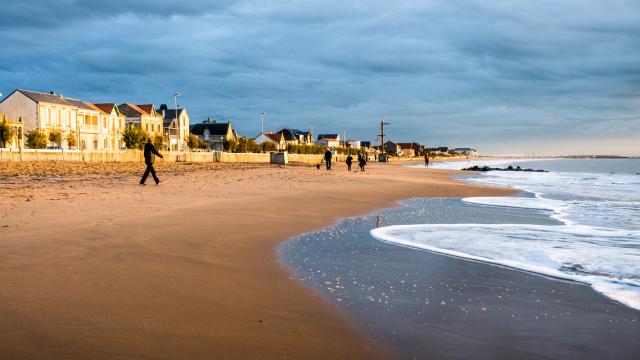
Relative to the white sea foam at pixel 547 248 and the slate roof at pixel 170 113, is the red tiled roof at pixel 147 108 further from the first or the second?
the white sea foam at pixel 547 248

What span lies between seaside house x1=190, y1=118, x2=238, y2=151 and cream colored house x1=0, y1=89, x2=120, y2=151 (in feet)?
133

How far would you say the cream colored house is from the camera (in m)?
65.0

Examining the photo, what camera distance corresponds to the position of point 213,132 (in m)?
121

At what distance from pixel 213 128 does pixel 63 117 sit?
53.3m

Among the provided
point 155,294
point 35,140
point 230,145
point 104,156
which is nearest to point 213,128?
point 230,145

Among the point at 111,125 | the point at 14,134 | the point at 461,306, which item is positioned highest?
the point at 111,125

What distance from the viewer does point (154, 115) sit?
9488cm

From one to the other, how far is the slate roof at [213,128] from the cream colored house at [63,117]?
4133 centimetres

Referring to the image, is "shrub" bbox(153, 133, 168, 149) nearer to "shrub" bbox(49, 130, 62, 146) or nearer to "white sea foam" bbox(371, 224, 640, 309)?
"shrub" bbox(49, 130, 62, 146)

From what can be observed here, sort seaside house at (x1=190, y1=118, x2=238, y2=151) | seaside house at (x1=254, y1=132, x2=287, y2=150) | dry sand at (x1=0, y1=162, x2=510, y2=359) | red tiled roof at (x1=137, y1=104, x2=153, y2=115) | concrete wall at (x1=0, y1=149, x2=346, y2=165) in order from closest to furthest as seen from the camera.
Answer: dry sand at (x1=0, y1=162, x2=510, y2=359) < concrete wall at (x1=0, y1=149, x2=346, y2=165) < red tiled roof at (x1=137, y1=104, x2=153, y2=115) < seaside house at (x1=190, y1=118, x2=238, y2=151) < seaside house at (x1=254, y1=132, x2=287, y2=150)

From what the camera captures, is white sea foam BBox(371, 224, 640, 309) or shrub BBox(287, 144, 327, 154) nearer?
white sea foam BBox(371, 224, 640, 309)

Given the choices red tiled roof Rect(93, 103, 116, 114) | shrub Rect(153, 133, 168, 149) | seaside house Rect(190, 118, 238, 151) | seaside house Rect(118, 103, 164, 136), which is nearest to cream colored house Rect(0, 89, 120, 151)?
red tiled roof Rect(93, 103, 116, 114)

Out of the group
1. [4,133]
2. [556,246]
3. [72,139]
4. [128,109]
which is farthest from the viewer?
[128,109]

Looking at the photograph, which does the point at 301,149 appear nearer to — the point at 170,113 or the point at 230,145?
the point at 230,145
